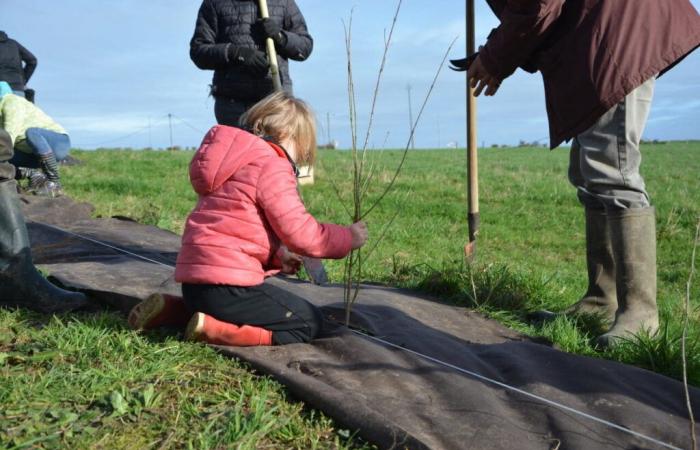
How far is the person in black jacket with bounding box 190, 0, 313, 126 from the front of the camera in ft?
16.0

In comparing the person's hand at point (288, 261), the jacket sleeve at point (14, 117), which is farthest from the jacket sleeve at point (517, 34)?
the jacket sleeve at point (14, 117)

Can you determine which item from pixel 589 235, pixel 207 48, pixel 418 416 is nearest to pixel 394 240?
pixel 207 48

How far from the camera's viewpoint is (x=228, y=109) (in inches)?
202

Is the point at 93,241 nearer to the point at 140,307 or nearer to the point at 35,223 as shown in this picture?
the point at 35,223

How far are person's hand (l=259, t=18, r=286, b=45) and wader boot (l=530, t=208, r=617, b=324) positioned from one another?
2542 millimetres

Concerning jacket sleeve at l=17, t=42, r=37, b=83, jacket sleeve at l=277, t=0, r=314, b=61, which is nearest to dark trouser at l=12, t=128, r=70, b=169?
jacket sleeve at l=17, t=42, r=37, b=83

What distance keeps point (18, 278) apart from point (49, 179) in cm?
421

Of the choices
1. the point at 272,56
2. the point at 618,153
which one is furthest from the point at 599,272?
the point at 272,56

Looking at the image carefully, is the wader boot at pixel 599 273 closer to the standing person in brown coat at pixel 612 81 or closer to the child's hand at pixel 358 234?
the standing person in brown coat at pixel 612 81

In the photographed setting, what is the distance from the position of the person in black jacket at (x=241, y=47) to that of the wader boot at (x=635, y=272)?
2.70 m

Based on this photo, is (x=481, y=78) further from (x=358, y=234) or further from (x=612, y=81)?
(x=358, y=234)

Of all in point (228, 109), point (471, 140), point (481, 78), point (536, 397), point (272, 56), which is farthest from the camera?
point (228, 109)

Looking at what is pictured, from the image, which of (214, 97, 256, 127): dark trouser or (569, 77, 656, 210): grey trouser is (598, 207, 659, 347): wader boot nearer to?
(569, 77, 656, 210): grey trouser

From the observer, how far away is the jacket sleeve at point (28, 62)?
936 centimetres
